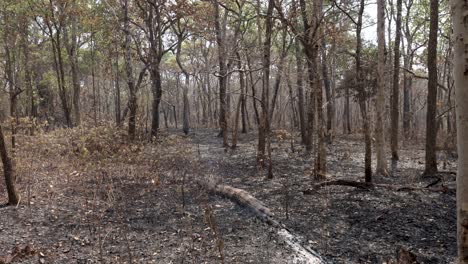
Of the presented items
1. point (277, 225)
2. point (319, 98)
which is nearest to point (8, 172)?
point (277, 225)

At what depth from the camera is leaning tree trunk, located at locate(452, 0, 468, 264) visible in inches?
60.8

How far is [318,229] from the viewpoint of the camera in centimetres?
493

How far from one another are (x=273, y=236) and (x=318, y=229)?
0.72 meters

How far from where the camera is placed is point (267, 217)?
5.18 m

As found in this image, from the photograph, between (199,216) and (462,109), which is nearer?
(462,109)

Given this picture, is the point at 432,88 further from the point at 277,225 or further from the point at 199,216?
the point at 199,216

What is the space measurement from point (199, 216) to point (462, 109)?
436cm

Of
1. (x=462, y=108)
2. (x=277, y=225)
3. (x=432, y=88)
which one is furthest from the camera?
(x=432, y=88)

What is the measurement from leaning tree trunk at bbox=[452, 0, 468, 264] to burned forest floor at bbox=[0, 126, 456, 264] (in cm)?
207

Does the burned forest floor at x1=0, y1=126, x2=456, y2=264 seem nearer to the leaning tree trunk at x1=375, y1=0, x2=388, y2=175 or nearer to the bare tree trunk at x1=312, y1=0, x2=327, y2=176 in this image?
the bare tree trunk at x1=312, y1=0, x2=327, y2=176

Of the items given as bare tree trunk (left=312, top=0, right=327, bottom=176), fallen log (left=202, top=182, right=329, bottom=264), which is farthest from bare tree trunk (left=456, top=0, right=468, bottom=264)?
bare tree trunk (left=312, top=0, right=327, bottom=176)

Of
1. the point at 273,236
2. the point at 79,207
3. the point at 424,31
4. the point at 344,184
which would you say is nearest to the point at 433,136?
the point at 344,184

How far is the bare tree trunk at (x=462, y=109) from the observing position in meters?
1.54

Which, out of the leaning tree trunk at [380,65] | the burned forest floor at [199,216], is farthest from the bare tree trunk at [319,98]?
the leaning tree trunk at [380,65]
